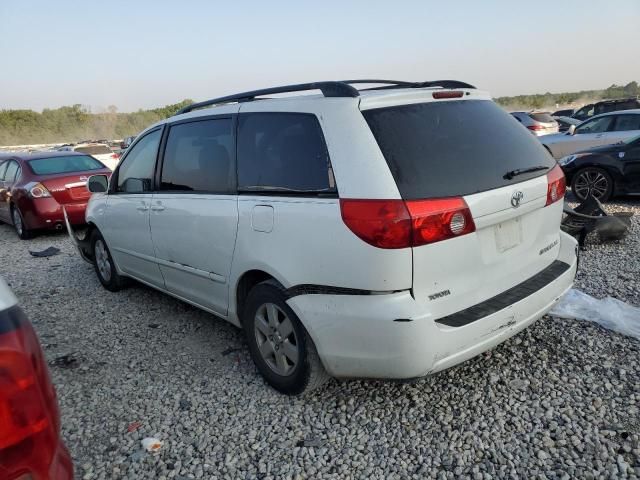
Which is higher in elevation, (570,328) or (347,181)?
(347,181)

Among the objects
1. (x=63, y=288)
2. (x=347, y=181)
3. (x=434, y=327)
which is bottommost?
(x=63, y=288)

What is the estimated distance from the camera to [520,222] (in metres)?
2.77

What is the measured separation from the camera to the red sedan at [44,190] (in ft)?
26.8

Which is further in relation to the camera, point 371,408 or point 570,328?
point 570,328

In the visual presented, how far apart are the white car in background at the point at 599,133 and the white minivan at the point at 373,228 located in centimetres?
806

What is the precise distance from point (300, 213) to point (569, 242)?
75.9 inches

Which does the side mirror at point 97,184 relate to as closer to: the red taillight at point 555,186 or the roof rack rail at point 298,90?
the roof rack rail at point 298,90

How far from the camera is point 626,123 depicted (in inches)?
388

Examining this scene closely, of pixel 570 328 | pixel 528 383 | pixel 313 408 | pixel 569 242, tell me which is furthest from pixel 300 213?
pixel 570 328

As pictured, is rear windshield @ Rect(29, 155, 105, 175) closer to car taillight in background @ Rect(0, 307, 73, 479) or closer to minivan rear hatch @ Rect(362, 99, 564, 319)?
minivan rear hatch @ Rect(362, 99, 564, 319)

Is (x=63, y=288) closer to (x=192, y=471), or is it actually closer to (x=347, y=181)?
(x=192, y=471)

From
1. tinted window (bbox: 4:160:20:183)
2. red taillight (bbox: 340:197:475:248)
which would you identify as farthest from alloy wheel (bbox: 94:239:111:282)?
tinted window (bbox: 4:160:20:183)

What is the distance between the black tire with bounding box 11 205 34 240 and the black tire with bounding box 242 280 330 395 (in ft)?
22.7

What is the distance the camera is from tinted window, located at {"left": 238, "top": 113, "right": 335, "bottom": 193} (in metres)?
2.67
